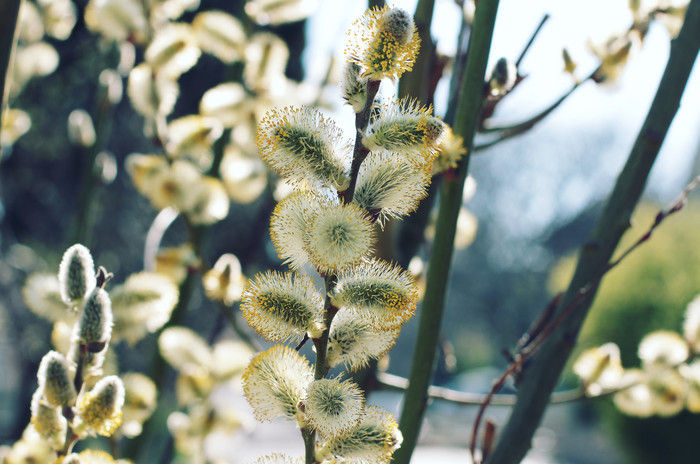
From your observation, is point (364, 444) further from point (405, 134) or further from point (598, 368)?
point (598, 368)

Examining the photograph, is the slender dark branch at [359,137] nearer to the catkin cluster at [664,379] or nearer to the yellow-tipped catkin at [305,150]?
the yellow-tipped catkin at [305,150]

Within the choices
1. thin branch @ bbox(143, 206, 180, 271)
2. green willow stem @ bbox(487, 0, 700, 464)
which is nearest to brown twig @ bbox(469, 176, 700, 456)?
green willow stem @ bbox(487, 0, 700, 464)

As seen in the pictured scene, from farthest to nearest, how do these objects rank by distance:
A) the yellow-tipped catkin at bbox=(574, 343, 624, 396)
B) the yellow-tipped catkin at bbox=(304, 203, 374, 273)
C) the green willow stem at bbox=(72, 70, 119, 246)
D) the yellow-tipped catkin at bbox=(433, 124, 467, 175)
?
the green willow stem at bbox=(72, 70, 119, 246) < the yellow-tipped catkin at bbox=(574, 343, 624, 396) < the yellow-tipped catkin at bbox=(433, 124, 467, 175) < the yellow-tipped catkin at bbox=(304, 203, 374, 273)

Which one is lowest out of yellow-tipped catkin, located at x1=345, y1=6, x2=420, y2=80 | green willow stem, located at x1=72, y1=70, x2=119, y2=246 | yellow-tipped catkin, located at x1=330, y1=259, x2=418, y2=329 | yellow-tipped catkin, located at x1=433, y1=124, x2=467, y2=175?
yellow-tipped catkin, located at x1=330, y1=259, x2=418, y2=329

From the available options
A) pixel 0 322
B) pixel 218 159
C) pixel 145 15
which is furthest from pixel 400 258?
pixel 0 322

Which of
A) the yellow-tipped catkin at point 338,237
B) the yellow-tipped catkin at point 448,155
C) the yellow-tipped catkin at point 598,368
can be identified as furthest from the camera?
the yellow-tipped catkin at point 598,368

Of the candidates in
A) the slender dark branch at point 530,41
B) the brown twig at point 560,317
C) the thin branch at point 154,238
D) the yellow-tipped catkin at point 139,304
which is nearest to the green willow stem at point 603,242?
the brown twig at point 560,317

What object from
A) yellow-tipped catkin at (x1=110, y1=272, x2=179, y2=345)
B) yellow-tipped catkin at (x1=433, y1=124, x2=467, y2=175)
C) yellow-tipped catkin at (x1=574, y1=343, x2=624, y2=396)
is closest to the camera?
yellow-tipped catkin at (x1=433, y1=124, x2=467, y2=175)

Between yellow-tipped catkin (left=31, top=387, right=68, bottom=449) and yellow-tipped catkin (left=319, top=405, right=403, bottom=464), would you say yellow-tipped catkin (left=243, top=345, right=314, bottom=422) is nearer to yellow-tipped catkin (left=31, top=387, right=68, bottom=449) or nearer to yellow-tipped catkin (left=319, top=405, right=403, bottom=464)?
yellow-tipped catkin (left=319, top=405, right=403, bottom=464)
